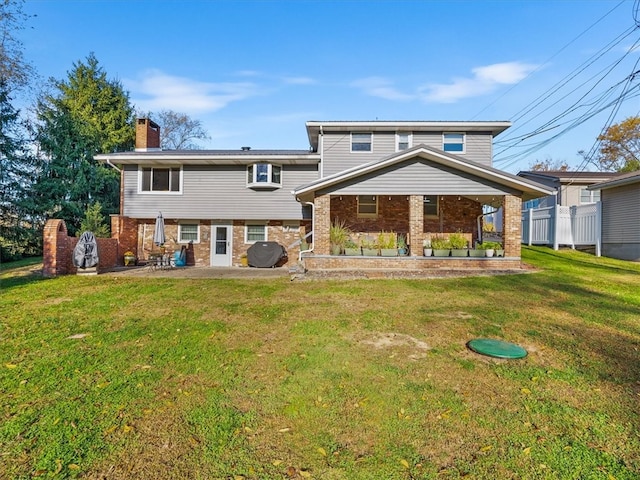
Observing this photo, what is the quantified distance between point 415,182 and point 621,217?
1057cm

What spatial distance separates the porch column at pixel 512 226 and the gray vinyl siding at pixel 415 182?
0.98 m

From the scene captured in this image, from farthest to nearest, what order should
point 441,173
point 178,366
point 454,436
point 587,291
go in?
point 441,173, point 587,291, point 178,366, point 454,436

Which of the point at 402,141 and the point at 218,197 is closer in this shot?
the point at 402,141

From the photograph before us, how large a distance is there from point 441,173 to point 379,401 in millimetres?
11008

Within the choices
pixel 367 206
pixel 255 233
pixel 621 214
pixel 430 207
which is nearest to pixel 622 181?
pixel 621 214

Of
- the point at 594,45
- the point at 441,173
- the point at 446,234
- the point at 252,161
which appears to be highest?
the point at 594,45

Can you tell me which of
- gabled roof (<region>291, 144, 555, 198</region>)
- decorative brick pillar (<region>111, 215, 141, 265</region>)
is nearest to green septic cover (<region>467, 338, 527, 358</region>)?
gabled roof (<region>291, 144, 555, 198</region>)

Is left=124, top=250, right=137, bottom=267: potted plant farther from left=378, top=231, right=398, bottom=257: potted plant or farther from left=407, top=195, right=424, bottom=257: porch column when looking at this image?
left=407, top=195, right=424, bottom=257: porch column

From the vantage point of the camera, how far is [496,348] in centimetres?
485

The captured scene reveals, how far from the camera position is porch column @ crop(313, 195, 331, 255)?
41.4 feet

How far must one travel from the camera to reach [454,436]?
299 cm

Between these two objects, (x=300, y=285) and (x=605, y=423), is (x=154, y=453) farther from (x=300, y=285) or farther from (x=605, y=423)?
(x=300, y=285)

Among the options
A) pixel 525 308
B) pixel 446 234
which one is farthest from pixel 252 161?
pixel 525 308

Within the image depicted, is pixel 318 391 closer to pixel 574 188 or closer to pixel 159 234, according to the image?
pixel 159 234
